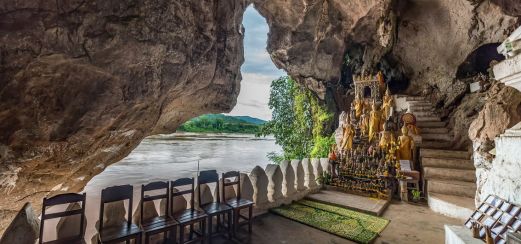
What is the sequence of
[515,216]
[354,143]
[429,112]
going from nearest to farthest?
[515,216] < [354,143] < [429,112]

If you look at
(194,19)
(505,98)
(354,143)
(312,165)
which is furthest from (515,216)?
A: (354,143)

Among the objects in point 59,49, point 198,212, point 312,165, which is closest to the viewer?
point 59,49

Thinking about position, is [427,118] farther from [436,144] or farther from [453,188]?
[453,188]

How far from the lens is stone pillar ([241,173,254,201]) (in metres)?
4.44

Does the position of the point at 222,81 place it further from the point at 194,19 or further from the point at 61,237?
the point at 61,237

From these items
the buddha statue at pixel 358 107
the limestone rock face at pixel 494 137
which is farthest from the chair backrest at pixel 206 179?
the buddha statue at pixel 358 107

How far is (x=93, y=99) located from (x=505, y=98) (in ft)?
22.7

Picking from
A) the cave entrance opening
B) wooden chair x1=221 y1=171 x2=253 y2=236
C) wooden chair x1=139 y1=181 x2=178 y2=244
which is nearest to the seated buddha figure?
wooden chair x1=221 y1=171 x2=253 y2=236

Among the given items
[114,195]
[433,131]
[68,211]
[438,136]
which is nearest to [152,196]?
[114,195]

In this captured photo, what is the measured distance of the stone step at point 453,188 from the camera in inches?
228

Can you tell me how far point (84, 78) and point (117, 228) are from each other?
222 cm

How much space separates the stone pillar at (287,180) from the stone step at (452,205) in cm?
360

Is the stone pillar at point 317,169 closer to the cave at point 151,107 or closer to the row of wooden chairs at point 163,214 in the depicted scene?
the cave at point 151,107

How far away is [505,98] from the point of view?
156 inches
